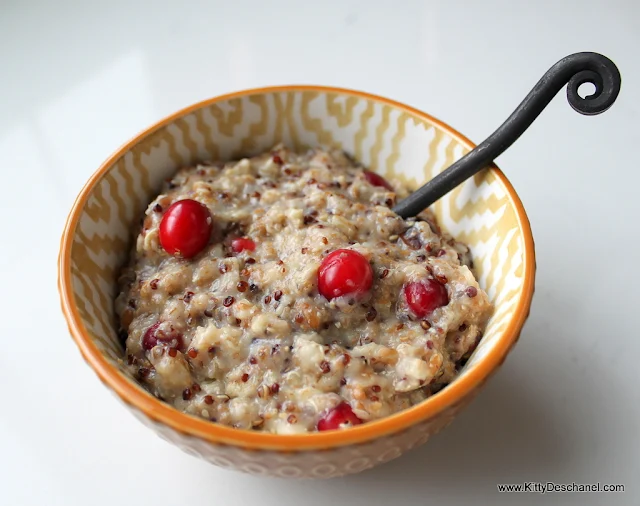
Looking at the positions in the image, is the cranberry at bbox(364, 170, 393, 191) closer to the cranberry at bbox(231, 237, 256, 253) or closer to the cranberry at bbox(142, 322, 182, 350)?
the cranberry at bbox(231, 237, 256, 253)

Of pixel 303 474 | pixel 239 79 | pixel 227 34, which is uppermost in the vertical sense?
pixel 227 34

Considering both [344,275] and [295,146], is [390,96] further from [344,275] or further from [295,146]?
[344,275]

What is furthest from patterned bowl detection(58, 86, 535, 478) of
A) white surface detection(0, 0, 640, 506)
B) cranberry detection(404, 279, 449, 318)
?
white surface detection(0, 0, 640, 506)

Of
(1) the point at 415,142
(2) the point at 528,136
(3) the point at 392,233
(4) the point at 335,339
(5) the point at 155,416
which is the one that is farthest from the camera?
(2) the point at 528,136

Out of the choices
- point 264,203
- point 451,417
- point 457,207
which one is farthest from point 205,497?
point 457,207

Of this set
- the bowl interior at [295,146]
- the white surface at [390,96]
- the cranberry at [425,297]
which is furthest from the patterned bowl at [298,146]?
the white surface at [390,96]

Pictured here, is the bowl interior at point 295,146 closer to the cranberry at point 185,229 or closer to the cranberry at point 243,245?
the cranberry at point 185,229

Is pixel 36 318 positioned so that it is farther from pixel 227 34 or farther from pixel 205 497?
pixel 227 34
